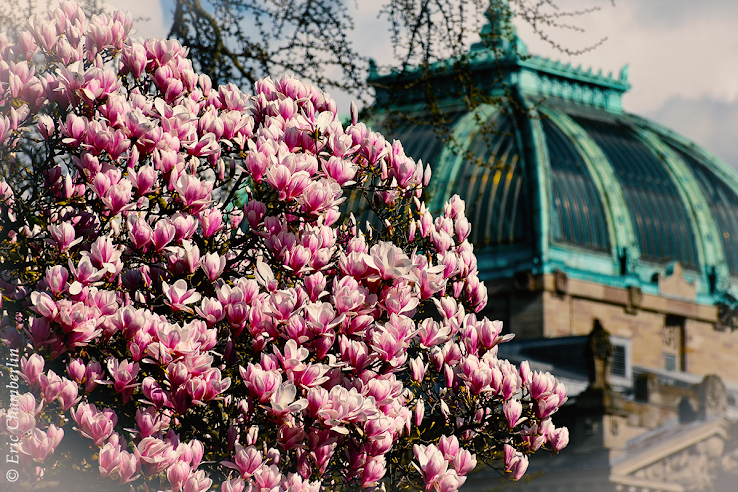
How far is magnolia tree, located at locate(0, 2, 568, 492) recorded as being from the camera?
6.36 meters

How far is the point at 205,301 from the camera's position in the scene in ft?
21.1

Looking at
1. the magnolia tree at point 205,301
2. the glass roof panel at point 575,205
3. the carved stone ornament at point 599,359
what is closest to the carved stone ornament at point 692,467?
the carved stone ornament at point 599,359

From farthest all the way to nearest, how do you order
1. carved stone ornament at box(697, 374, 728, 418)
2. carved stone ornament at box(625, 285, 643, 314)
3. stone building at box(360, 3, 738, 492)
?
carved stone ornament at box(625, 285, 643, 314)
stone building at box(360, 3, 738, 492)
carved stone ornament at box(697, 374, 728, 418)

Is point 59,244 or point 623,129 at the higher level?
point 623,129

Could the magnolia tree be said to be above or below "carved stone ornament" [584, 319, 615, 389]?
above

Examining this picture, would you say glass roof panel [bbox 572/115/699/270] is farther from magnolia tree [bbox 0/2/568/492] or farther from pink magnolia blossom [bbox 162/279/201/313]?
pink magnolia blossom [bbox 162/279/201/313]

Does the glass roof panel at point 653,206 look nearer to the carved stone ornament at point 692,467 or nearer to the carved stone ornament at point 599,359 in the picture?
the carved stone ornament at point 692,467

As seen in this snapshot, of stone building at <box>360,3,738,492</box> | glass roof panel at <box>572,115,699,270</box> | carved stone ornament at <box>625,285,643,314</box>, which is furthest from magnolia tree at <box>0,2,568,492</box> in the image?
glass roof panel at <box>572,115,699,270</box>

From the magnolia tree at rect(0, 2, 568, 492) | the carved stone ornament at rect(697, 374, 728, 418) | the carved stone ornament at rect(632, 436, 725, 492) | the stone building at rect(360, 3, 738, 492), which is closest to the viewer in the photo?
the magnolia tree at rect(0, 2, 568, 492)

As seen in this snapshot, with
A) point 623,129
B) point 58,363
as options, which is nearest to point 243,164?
point 58,363

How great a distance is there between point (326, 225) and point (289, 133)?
0.69 metres

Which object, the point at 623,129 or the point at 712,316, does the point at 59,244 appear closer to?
the point at 712,316

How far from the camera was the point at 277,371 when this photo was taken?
6.25 metres

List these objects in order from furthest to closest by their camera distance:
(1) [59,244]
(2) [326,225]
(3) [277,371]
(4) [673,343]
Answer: (4) [673,343]
(2) [326,225]
(1) [59,244]
(3) [277,371]
